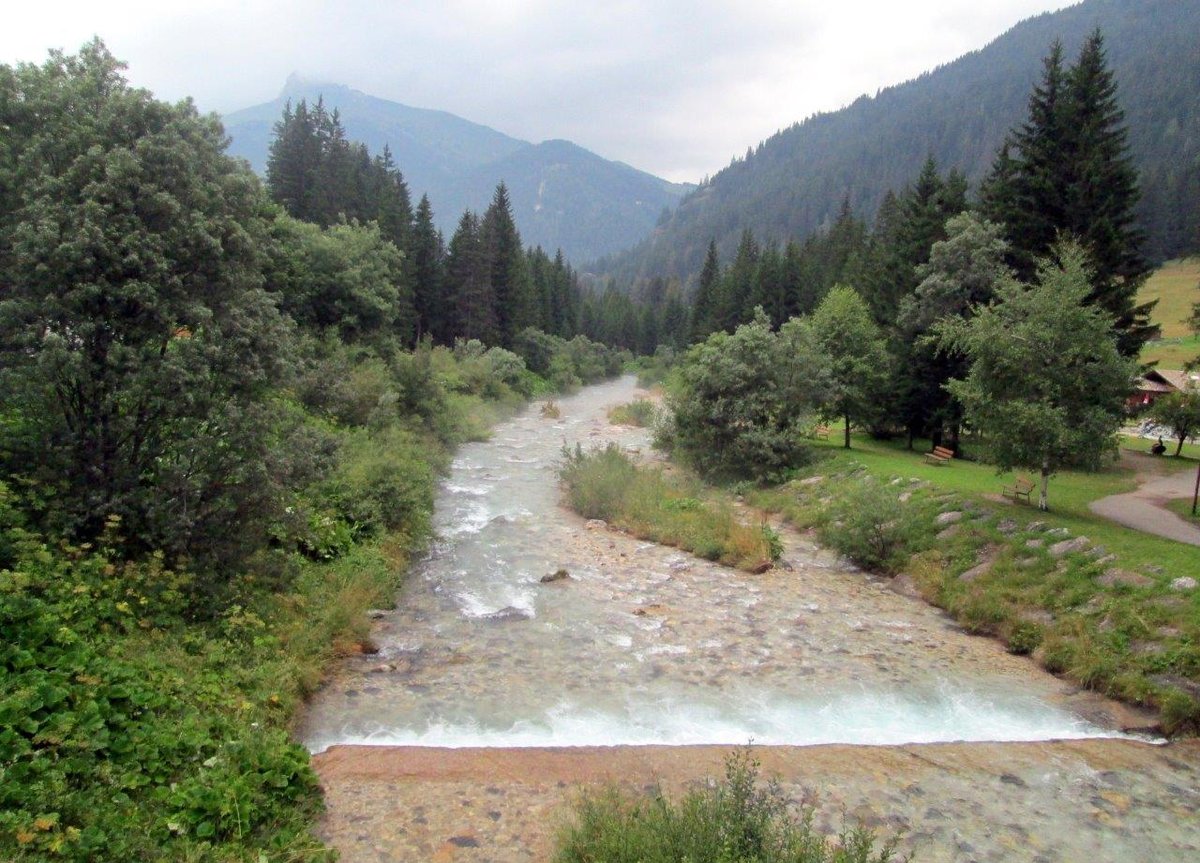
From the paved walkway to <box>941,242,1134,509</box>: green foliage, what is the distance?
215cm

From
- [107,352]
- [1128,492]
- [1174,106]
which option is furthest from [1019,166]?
[1174,106]

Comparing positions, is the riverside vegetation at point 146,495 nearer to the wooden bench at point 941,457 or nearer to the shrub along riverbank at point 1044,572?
the shrub along riverbank at point 1044,572

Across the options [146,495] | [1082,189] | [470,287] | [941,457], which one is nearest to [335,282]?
[146,495]

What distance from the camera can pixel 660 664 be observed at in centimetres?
1259

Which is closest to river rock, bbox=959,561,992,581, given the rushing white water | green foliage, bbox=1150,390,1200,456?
the rushing white water

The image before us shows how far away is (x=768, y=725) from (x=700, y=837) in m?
4.81

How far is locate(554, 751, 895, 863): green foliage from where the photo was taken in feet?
19.9

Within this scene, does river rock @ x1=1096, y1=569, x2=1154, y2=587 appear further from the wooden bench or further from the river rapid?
the wooden bench

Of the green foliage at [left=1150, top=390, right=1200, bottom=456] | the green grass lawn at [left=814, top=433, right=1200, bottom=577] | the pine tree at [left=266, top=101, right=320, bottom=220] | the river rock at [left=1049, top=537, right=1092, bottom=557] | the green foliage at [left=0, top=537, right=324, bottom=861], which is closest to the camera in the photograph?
the green foliage at [left=0, top=537, right=324, bottom=861]

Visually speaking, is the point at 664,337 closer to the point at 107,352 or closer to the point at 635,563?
the point at 635,563

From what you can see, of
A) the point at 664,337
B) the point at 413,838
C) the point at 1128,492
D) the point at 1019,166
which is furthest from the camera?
the point at 664,337

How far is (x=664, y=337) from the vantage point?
122125mm

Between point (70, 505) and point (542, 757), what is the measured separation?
7214 millimetres

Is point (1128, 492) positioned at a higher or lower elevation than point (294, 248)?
lower
